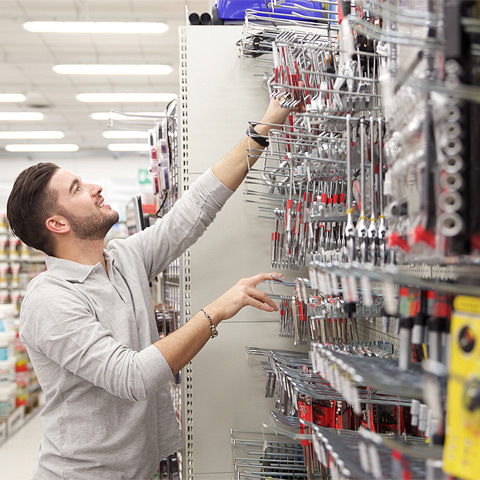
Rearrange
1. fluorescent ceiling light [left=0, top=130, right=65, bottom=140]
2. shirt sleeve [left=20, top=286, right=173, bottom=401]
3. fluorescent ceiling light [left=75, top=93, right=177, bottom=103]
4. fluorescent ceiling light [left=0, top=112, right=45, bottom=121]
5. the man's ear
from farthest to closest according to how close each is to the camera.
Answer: fluorescent ceiling light [left=0, top=130, right=65, bottom=140], fluorescent ceiling light [left=0, top=112, right=45, bottom=121], fluorescent ceiling light [left=75, top=93, right=177, bottom=103], the man's ear, shirt sleeve [left=20, top=286, right=173, bottom=401]

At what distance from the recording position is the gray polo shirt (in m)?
1.73

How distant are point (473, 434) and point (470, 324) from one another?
126 millimetres

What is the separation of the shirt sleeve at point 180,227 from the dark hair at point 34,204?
0.29 metres

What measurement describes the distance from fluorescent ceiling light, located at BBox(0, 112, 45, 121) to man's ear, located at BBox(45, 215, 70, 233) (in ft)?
29.4

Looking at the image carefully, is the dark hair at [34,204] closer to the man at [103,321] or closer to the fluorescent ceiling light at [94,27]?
the man at [103,321]

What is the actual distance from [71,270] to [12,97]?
837cm

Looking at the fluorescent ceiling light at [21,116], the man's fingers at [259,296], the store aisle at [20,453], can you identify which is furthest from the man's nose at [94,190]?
the fluorescent ceiling light at [21,116]

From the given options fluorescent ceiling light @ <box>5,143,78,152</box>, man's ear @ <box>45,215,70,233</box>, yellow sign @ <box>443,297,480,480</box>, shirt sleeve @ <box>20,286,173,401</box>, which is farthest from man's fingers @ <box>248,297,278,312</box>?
fluorescent ceiling light @ <box>5,143,78,152</box>

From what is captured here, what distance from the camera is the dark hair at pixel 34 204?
2098 millimetres

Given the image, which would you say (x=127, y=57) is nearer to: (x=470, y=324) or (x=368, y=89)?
(x=368, y=89)

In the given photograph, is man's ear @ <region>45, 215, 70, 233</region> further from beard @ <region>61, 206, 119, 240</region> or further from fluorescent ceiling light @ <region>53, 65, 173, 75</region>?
fluorescent ceiling light @ <region>53, 65, 173, 75</region>

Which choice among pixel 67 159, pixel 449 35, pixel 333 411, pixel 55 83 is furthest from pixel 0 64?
Answer: pixel 449 35

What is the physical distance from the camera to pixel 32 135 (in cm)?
1166

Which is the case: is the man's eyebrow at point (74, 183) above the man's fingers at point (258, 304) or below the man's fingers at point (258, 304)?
above
